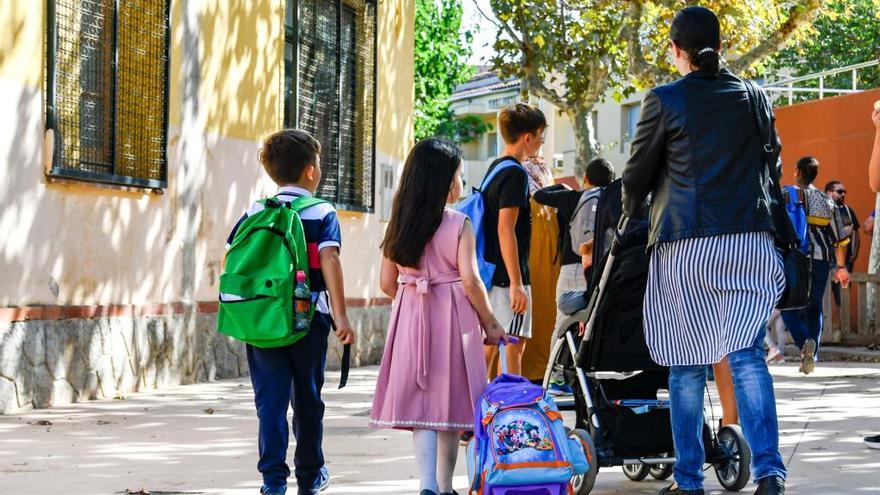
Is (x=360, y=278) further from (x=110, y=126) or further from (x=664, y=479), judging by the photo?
(x=664, y=479)

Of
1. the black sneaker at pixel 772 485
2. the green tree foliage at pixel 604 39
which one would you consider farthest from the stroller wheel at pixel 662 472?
the green tree foliage at pixel 604 39

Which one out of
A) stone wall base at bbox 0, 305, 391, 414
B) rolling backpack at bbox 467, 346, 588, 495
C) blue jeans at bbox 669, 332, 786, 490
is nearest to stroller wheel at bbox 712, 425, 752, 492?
blue jeans at bbox 669, 332, 786, 490

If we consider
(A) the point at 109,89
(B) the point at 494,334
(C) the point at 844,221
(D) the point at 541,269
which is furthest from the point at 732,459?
(C) the point at 844,221

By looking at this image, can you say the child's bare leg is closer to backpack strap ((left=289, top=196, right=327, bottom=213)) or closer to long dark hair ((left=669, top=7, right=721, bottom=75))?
long dark hair ((left=669, top=7, right=721, bottom=75))

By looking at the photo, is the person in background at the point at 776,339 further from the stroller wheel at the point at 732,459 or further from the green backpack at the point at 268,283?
the green backpack at the point at 268,283

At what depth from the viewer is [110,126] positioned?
Answer: 37.6 feet

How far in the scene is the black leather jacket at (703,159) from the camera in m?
6.00

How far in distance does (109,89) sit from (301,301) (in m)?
5.70

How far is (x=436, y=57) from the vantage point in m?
49.8

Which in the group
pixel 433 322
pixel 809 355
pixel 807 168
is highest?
pixel 807 168

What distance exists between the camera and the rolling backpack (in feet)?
18.5

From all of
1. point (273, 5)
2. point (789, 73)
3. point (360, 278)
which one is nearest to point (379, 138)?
point (360, 278)

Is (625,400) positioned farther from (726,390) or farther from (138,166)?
(138,166)

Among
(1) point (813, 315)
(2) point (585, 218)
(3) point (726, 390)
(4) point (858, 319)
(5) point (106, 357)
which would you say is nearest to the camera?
(3) point (726, 390)
